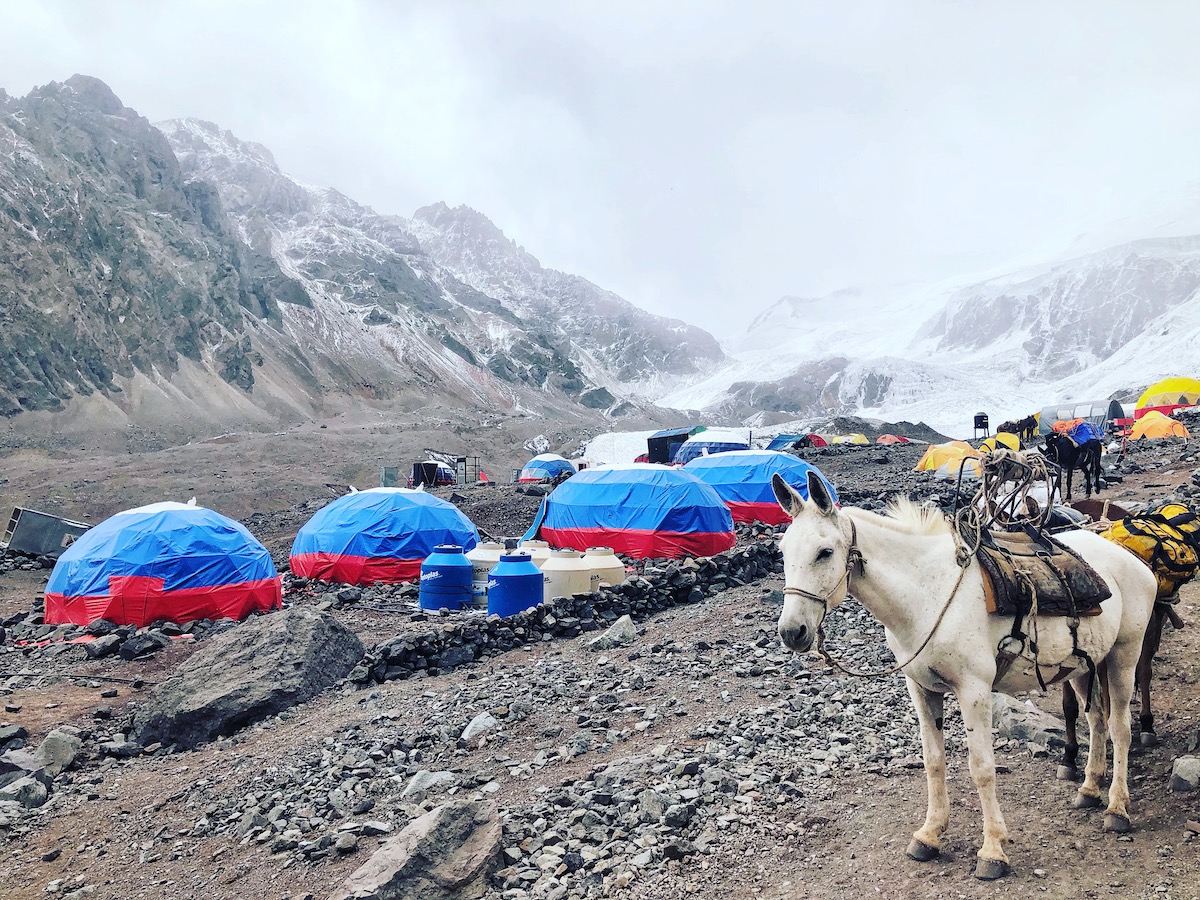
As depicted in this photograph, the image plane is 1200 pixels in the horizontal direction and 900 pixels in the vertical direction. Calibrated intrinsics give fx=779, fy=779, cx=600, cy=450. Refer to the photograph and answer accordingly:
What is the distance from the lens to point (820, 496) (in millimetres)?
4582

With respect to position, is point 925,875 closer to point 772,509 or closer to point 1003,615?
point 1003,615

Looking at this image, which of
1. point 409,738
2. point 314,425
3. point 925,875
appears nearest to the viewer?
point 925,875

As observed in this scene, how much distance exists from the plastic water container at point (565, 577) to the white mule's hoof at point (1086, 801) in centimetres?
1090

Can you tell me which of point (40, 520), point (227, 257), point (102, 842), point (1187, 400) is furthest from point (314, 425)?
point (102, 842)

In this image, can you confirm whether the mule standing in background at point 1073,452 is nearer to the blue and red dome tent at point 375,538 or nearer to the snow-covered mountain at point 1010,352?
the blue and red dome tent at point 375,538

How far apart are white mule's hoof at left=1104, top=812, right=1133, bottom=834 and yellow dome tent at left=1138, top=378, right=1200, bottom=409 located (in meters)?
53.3

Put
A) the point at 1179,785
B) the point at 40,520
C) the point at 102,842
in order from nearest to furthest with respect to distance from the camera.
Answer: the point at 1179,785 < the point at 102,842 < the point at 40,520

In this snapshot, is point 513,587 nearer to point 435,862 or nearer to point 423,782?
point 423,782

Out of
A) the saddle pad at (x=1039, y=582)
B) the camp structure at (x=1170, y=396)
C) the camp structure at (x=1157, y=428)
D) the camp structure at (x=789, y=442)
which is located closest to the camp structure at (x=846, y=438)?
the camp structure at (x=789, y=442)

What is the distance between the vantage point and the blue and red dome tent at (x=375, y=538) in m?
21.2

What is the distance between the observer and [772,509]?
2842cm

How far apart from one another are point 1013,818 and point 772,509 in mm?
23484

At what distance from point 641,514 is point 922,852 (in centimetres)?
1830

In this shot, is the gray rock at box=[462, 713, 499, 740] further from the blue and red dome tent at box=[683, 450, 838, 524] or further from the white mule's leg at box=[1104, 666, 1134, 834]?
the blue and red dome tent at box=[683, 450, 838, 524]
